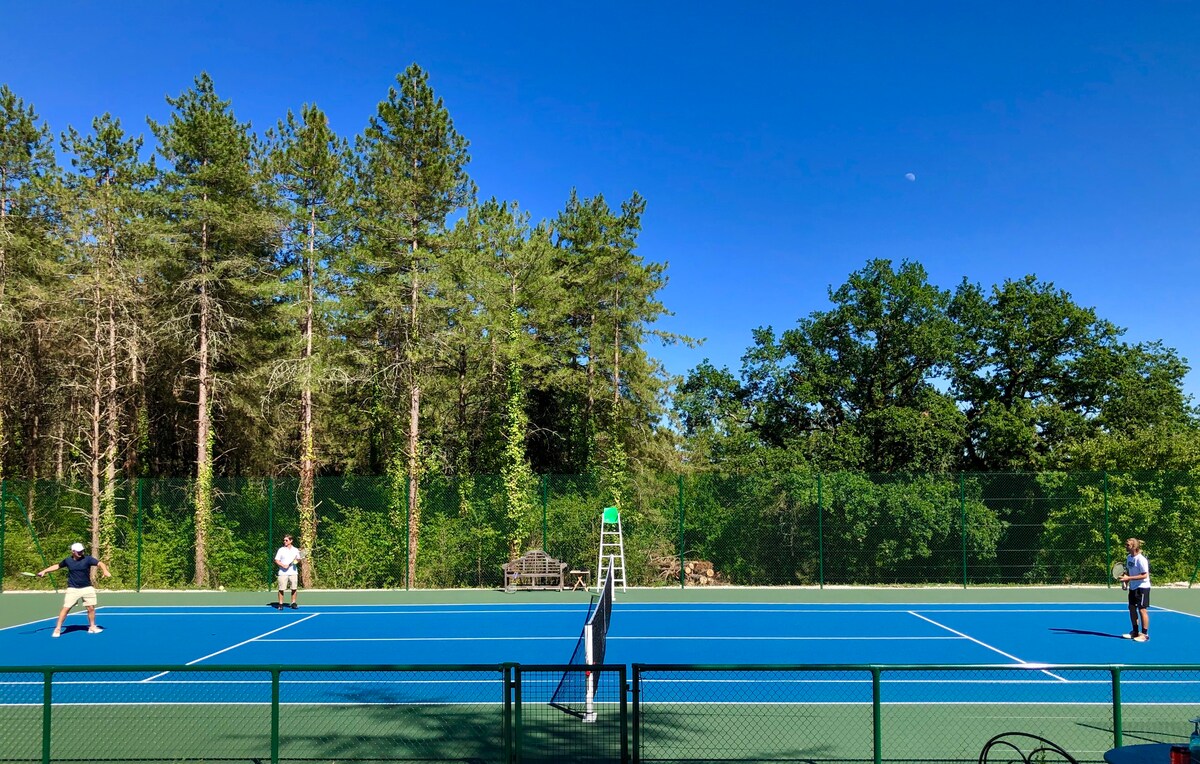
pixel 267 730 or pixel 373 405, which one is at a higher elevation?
pixel 373 405

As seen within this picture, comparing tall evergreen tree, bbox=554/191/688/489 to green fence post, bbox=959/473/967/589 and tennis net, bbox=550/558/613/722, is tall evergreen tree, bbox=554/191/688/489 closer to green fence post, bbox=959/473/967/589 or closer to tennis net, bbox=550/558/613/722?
green fence post, bbox=959/473/967/589

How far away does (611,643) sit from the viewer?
1466 cm

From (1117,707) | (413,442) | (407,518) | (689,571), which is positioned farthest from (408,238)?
(1117,707)

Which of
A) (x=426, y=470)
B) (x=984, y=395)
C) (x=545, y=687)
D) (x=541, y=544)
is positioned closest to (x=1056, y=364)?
(x=984, y=395)

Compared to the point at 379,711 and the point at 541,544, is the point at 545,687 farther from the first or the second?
the point at 541,544

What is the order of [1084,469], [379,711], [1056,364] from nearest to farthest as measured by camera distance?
[379,711] < [1084,469] < [1056,364]

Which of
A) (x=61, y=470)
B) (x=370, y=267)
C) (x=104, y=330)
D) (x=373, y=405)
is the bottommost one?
(x=61, y=470)

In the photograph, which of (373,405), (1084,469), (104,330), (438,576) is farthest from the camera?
(373,405)

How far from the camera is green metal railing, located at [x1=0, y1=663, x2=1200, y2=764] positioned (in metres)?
7.59

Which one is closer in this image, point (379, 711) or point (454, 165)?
point (379, 711)

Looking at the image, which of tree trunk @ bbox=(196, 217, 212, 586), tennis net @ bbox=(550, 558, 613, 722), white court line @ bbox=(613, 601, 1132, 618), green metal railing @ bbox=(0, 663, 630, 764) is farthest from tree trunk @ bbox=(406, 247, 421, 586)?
tennis net @ bbox=(550, 558, 613, 722)

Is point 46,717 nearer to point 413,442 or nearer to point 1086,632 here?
point 1086,632

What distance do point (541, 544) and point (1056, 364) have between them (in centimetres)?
2266

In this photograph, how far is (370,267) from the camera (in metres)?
26.5
